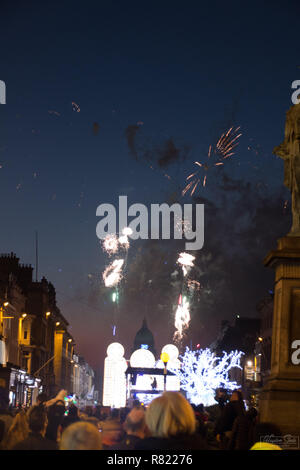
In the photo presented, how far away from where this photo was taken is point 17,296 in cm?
7756

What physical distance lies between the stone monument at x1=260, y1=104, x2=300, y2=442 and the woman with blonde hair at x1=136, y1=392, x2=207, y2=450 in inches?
303

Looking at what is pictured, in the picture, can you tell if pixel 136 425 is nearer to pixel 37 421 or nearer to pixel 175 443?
pixel 175 443

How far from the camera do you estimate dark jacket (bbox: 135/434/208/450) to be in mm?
5711

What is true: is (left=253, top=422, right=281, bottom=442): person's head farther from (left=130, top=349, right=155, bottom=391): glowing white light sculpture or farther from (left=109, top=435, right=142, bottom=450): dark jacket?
(left=130, top=349, right=155, bottom=391): glowing white light sculpture

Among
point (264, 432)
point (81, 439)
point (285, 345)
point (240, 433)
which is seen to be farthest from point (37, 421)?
point (81, 439)

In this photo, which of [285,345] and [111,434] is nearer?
[111,434]

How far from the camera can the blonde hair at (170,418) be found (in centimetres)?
575

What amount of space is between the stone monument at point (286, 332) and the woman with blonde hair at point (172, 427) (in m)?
7.71

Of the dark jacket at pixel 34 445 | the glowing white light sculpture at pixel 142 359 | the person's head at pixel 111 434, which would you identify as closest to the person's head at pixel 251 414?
the person's head at pixel 111 434

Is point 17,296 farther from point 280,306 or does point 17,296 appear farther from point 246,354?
point 280,306

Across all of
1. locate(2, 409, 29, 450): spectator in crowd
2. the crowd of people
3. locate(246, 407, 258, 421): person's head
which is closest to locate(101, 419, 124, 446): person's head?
the crowd of people

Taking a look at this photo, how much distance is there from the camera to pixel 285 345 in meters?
13.7

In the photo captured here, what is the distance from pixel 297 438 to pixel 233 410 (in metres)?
1.52

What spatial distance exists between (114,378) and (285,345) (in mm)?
33777
